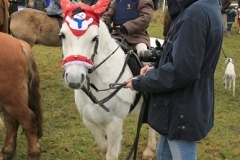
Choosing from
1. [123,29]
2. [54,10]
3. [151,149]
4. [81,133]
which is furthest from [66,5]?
[54,10]

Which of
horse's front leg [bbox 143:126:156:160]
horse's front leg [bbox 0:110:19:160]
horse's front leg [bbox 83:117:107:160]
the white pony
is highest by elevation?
the white pony

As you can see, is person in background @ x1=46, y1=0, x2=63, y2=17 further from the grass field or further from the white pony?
the white pony

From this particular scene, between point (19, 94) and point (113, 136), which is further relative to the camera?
point (19, 94)

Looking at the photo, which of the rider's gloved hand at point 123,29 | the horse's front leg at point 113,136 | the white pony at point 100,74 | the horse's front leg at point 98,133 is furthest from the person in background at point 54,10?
the horse's front leg at point 113,136

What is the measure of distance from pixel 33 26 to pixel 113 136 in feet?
17.0

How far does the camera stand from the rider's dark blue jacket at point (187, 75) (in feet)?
5.76

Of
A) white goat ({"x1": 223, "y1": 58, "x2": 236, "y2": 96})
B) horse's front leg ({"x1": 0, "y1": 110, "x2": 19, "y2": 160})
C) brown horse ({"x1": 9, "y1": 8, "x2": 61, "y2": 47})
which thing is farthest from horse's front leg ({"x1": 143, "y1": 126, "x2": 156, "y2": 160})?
brown horse ({"x1": 9, "y1": 8, "x2": 61, "y2": 47})

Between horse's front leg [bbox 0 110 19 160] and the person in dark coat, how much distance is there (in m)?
2.26

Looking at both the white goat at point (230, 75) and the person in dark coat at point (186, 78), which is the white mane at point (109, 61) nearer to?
the person in dark coat at point (186, 78)

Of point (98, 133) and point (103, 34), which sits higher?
point (103, 34)

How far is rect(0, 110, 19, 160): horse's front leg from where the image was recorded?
3.86 metres

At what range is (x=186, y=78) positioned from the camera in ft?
5.85

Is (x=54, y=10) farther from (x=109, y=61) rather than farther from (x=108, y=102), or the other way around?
(x=108, y=102)

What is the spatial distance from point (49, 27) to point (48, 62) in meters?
1.89
